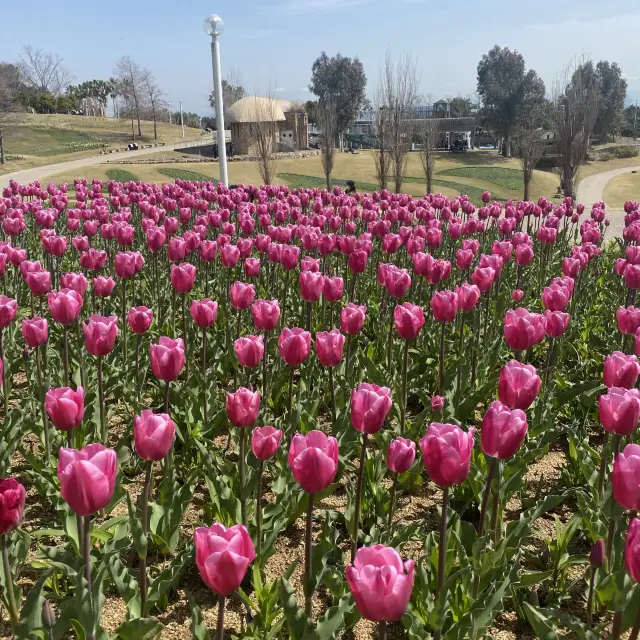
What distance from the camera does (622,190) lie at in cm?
4250

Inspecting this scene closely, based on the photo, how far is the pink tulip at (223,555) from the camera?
1.80m

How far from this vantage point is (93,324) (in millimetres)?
3775

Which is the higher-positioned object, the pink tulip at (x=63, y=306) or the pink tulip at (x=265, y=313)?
the pink tulip at (x=63, y=306)

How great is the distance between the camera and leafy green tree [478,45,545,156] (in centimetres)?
6750

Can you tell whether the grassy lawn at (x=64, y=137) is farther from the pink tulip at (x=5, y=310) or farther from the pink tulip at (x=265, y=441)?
the pink tulip at (x=265, y=441)

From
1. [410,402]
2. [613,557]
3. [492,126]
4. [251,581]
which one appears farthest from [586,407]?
[492,126]

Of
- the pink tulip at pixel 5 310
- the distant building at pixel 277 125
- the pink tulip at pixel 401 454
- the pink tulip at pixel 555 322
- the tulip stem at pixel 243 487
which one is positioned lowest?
the tulip stem at pixel 243 487

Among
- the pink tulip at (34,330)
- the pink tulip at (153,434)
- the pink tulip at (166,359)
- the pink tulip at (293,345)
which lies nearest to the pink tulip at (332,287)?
the pink tulip at (293,345)

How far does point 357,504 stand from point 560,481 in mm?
1880

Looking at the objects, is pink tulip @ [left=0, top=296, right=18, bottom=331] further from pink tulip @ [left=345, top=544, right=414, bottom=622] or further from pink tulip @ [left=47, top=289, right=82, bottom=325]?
pink tulip @ [left=345, top=544, right=414, bottom=622]

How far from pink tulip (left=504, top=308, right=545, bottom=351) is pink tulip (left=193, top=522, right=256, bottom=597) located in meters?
2.65

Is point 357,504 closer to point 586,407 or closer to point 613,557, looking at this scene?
point 613,557

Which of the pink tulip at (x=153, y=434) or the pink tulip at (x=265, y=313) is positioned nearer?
the pink tulip at (x=153, y=434)

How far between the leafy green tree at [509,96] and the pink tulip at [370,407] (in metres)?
66.9
